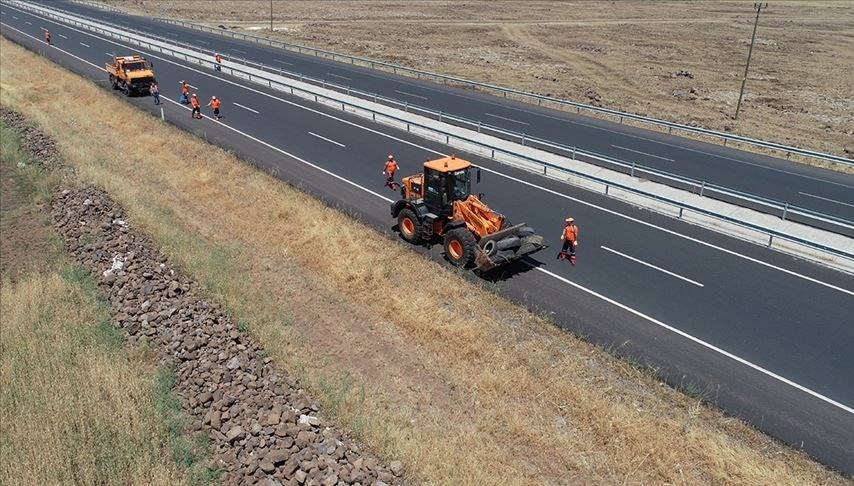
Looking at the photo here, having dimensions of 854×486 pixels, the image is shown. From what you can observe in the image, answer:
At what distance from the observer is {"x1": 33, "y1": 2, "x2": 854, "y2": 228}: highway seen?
24.3 metres

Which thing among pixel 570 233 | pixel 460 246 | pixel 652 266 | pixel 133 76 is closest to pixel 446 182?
pixel 460 246

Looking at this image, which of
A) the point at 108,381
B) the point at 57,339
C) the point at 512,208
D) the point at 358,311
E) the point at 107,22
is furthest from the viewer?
the point at 107,22

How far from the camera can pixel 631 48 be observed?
2771 inches

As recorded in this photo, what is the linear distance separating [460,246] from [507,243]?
4.66 feet

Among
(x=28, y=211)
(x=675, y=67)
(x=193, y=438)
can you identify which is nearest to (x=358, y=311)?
(x=193, y=438)

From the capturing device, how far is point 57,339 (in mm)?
12203

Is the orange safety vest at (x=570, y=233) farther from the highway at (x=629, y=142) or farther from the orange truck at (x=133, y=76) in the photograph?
the orange truck at (x=133, y=76)

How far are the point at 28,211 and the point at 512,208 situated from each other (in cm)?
1752

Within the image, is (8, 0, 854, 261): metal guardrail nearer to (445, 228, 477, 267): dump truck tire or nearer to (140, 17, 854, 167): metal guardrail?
(445, 228, 477, 267): dump truck tire

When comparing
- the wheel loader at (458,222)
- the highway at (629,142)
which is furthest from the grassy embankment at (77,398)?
the highway at (629,142)

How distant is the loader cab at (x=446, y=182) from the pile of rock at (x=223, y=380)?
700 cm

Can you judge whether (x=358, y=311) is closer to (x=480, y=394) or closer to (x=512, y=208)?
(x=480, y=394)

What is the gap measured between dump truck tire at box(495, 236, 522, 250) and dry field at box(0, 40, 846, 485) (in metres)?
1.33

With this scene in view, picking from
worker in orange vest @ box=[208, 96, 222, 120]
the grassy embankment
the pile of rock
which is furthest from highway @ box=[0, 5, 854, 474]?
the grassy embankment
